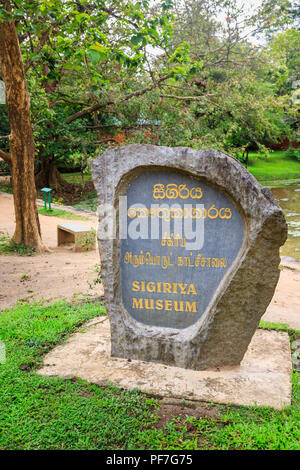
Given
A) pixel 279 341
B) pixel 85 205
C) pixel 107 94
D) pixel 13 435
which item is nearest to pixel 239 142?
pixel 85 205

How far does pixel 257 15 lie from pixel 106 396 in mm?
11807

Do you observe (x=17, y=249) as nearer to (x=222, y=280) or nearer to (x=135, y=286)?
(x=135, y=286)

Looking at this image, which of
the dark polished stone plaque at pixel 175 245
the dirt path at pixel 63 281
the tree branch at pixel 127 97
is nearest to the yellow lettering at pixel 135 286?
the dark polished stone plaque at pixel 175 245

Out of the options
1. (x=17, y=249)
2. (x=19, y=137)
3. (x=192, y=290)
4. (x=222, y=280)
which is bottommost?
(x=17, y=249)

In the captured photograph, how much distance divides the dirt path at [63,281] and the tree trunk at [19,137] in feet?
2.11

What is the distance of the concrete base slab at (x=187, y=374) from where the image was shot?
279cm

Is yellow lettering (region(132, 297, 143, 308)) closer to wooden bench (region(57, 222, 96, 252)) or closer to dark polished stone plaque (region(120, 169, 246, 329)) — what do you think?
dark polished stone plaque (region(120, 169, 246, 329))

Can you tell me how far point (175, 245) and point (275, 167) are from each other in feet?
79.4

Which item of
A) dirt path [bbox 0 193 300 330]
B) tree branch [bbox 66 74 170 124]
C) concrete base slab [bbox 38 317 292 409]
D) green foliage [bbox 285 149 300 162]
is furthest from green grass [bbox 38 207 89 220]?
green foliage [bbox 285 149 300 162]

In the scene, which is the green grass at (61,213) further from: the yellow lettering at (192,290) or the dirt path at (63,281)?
the yellow lettering at (192,290)

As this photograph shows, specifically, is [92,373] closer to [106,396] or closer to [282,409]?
[106,396]

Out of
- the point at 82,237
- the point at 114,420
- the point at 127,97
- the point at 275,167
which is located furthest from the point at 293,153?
the point at 114,420

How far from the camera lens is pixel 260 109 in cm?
1120

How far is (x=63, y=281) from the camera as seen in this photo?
578 centimetres
